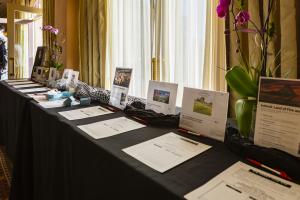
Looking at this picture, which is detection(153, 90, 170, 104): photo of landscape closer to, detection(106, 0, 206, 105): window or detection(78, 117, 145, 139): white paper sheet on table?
detection(78, 117, 145, 139): white paper sheet on table

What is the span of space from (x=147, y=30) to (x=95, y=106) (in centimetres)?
82

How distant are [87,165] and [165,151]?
Answer: 13.1 inches

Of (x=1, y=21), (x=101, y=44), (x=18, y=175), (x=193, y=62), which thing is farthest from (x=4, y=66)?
(x=193, y=62)

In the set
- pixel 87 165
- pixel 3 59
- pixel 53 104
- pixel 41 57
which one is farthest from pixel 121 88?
pixel 3 59

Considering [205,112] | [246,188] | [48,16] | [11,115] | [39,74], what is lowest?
[11,115]

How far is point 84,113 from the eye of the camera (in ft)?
4.68

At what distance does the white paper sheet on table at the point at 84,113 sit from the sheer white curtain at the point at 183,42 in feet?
1.69

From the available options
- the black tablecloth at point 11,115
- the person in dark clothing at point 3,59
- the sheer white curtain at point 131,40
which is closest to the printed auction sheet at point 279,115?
the sheer white curtain at point 131,40

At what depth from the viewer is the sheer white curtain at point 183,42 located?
1.64m

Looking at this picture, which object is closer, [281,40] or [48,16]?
[281,40]

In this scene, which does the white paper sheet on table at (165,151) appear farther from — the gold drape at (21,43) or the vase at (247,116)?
the gold drape at (21,43)

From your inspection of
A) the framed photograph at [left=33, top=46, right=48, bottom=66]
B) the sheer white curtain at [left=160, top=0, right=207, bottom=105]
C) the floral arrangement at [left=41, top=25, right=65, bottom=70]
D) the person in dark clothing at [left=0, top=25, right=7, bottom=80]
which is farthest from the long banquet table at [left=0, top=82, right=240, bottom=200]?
the person in dark clothing at [left=0, top=25, right=7, bottom=80]

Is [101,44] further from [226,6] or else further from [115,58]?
[226,6]

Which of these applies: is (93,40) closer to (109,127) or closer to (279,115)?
(109,127)
